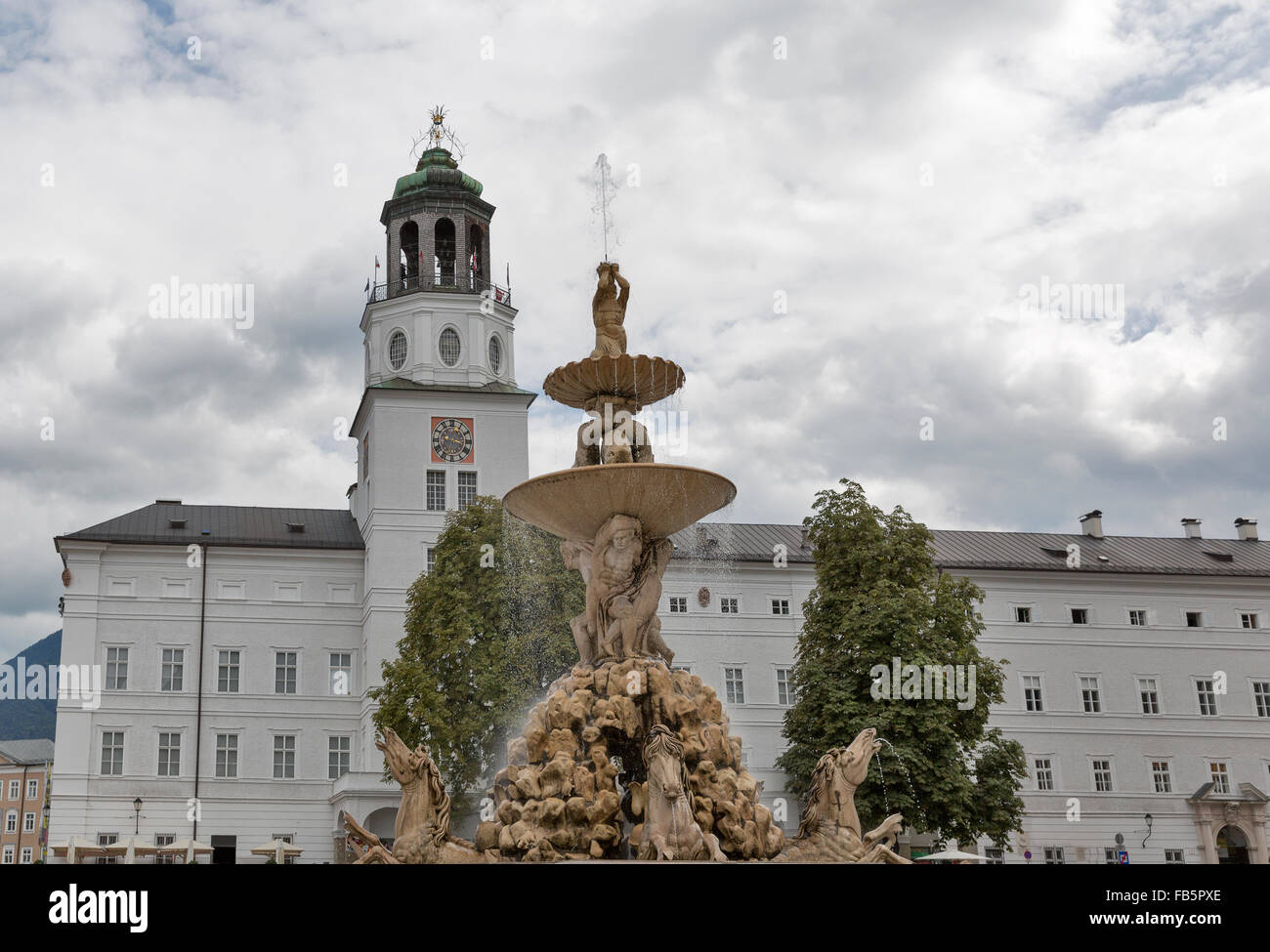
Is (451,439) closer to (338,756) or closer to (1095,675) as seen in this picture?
(338,756)

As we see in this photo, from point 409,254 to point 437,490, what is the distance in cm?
1005

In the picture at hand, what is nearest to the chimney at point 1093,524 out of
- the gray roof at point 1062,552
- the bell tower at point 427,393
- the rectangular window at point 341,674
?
the gray roof at point 1062,552

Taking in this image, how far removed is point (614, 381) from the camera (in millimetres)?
15062

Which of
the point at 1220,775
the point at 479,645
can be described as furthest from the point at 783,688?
the point at 479,645

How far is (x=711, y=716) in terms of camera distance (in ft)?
45.4

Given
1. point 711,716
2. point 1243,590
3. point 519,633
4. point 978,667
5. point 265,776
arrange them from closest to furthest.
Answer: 1. point 711,716
2. point 978,667
3. point 519,633
4. point 265,776
5. point 1243,590
